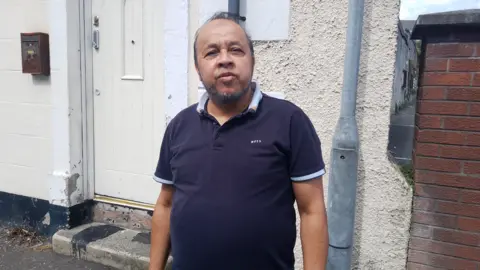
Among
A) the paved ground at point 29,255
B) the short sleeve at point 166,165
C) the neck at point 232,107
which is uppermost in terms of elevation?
the neck at point 232,107

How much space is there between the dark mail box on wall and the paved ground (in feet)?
5.08

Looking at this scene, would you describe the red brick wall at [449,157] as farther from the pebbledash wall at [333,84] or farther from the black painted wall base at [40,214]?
the black painted wall base at [40,214]

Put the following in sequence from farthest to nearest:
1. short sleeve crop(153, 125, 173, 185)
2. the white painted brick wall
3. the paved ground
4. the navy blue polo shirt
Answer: the white painted brick wall → the paved ground → short sleeve crop(153, 125, 173, 185) → the navy blue polo shirt

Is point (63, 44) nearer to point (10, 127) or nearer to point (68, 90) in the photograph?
point (68, 90)

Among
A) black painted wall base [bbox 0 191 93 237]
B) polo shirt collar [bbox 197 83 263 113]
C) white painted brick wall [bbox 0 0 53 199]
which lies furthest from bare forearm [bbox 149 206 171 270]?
white painted brick wall [bbox 0 0 53 199]

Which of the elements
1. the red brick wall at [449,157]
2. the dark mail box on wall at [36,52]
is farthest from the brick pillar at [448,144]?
the dark mail box on wall at [36,52]

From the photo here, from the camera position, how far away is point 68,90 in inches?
140

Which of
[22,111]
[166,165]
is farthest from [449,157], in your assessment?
[22,111]

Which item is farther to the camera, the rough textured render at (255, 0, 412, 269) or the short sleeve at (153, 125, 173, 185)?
the rough textured render at (255, 0, 412, 269)

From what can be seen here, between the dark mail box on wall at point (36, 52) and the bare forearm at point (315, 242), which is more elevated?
the dark mail box on wall at point (36, 52)

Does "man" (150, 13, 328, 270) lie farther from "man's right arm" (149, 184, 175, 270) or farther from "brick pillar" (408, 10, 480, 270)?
"brick pillar" (408, 10, 480, 270)

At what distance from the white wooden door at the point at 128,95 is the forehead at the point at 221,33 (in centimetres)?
186

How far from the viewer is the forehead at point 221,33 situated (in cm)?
162

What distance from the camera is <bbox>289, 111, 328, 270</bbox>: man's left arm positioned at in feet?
5.11
